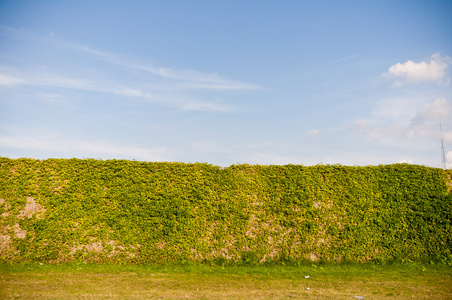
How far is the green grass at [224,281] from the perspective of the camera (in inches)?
300

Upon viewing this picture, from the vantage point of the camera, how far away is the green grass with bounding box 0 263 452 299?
7609 mm

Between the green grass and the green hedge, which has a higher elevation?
the green hedge

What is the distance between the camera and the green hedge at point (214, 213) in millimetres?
10680

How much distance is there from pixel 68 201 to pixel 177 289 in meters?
5.32

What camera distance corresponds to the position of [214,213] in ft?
35.8

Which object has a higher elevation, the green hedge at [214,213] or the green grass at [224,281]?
the green hedge at [214,213]

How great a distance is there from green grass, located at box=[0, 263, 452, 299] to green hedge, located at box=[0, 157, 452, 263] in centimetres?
56

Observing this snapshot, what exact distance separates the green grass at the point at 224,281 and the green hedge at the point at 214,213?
1.84ft

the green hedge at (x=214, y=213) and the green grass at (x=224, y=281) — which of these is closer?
the green grass at (x=224, y=281)

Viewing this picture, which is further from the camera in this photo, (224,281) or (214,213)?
(214,213)

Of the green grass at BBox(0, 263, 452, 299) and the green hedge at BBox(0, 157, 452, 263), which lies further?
the green hedge at BBox(0, 157, 452, 263)

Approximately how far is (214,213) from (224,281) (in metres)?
2.59

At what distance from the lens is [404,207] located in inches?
450

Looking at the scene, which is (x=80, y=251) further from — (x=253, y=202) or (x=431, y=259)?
(x=431, y=259)
